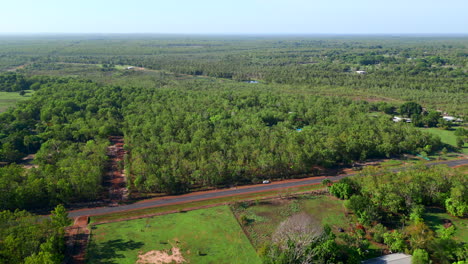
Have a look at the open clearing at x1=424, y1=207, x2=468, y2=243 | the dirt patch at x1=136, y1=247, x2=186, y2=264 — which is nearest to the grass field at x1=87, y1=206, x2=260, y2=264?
the dirt patch at x1=136, y1=247, x2=186, y2=264

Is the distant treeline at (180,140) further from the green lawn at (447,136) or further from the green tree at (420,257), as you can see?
the green tree at (420,257)

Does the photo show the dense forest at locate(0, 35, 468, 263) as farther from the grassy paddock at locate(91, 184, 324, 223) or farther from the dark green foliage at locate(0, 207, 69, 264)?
the grassy paddock at locate(91, 184, 324, 223)

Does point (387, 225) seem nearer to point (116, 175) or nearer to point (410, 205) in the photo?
point (410, 205)

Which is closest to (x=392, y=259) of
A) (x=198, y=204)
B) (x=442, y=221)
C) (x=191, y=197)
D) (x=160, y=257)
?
(x=442, y=221)

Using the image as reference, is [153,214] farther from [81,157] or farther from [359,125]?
[359,125]

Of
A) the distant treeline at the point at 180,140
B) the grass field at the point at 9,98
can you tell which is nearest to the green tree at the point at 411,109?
the distant treeline at the point at 180,140

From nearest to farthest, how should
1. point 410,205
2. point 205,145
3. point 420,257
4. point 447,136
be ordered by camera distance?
point 420,257, point 410,205, point 205,145, point 447,136
